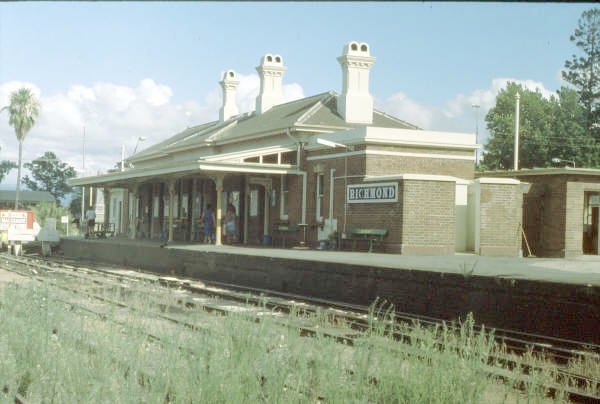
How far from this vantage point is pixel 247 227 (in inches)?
1152

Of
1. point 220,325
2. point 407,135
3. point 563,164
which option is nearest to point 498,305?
point 220,325

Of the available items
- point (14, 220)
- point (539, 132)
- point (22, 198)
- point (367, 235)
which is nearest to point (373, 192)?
point (367, 235)

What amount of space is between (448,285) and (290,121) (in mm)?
16137

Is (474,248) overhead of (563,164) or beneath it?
beneath

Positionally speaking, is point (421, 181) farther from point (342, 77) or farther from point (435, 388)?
point (435, 388)

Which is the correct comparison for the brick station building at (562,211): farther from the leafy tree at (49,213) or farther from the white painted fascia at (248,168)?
the leafy tree at (49,213)

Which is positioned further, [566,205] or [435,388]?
[566,205]

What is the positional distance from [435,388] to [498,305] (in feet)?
21.6

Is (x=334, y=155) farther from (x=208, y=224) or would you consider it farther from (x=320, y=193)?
(x=208, y=224)

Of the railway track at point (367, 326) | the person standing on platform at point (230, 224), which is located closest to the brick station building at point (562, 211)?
the person standing on platform at point (230, 224)

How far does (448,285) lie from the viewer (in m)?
12.7

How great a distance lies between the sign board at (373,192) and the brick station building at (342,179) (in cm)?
3

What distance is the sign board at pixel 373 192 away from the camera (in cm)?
2070

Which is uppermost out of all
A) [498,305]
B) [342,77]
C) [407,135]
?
[342,77]
